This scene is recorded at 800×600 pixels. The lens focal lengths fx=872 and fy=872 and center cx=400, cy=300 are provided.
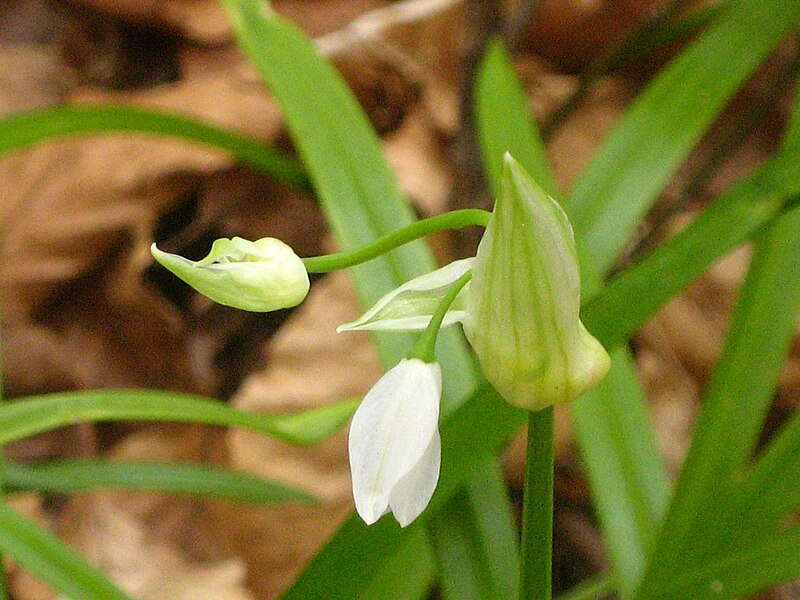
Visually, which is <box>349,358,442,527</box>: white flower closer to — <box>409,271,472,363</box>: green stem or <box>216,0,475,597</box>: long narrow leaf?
<box>409,271,472,363</box>: green stem

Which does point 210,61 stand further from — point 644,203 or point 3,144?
point 644,203

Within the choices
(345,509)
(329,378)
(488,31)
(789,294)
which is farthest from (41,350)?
(789,294)

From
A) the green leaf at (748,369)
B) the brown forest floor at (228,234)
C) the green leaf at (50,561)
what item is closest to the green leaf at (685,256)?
the green leaf at (748,369)

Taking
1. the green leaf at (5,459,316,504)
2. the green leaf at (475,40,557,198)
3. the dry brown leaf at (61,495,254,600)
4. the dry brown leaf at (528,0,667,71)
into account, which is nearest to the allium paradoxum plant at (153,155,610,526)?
the green leaf at (475,40,557,198)

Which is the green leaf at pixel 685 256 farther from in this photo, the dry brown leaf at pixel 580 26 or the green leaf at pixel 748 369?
the dry brown leaf at pixel 580 26

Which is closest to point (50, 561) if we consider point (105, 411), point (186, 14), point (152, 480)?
point (105, 411)

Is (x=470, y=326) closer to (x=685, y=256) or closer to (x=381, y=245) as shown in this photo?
(x=381, y=245)

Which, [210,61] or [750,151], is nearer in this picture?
[750,151]
